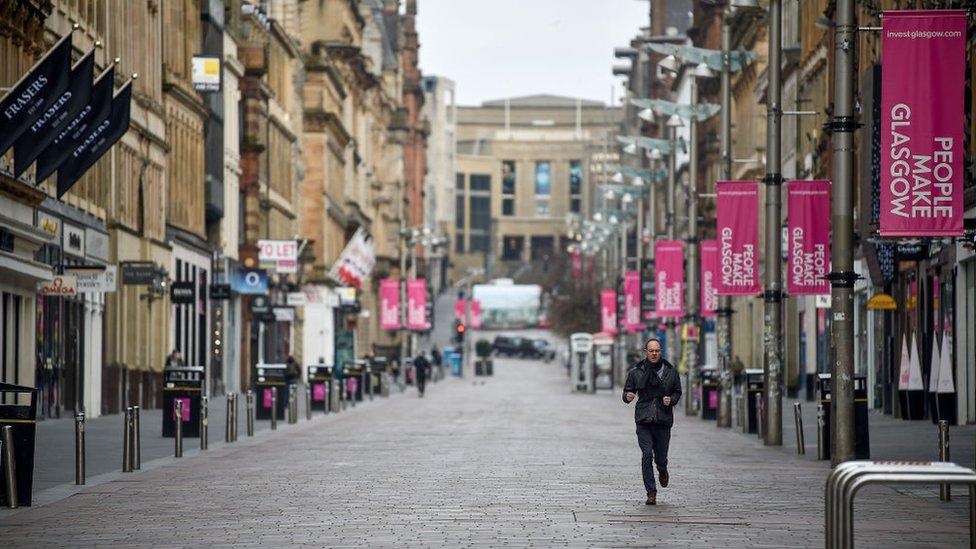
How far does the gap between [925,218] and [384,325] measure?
309 feet

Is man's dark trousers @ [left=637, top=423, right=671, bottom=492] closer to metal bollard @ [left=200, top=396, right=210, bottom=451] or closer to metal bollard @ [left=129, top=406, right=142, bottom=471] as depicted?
metal bollard @ [left=129, top=406, right=142, bottom=471]

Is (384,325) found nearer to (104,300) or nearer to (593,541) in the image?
(104,300)

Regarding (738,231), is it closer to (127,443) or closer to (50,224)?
(50,224)

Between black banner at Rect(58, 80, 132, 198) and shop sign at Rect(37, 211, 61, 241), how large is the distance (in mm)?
2446

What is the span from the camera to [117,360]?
180 feet

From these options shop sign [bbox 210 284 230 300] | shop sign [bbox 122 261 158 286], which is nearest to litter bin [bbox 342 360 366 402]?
shop sign [bbox 210 284 230 300]

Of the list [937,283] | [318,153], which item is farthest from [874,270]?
[318,153]

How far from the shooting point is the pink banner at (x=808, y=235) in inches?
1410

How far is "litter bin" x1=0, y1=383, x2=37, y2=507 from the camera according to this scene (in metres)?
21.7

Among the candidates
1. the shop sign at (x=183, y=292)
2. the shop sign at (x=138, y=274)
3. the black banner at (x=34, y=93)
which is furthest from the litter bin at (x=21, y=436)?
the shop sign at (x=183, y=292)

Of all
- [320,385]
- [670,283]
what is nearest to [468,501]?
[320,385]

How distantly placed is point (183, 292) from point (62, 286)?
1307 centimetres

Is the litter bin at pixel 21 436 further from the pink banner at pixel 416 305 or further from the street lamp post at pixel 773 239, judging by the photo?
the pink banner at pixel 416 305

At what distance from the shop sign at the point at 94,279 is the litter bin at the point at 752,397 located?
11941 millimetres
